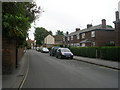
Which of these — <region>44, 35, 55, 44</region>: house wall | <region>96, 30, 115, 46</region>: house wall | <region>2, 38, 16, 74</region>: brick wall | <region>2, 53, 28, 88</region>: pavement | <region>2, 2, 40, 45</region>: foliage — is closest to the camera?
<region>2, 53, 28, 88</region>: pavement

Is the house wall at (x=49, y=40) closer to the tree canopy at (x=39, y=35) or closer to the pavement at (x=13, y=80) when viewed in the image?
the tree canopy at (x=39, y=35)

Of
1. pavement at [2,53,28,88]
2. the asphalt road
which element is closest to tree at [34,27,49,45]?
the asphalt road

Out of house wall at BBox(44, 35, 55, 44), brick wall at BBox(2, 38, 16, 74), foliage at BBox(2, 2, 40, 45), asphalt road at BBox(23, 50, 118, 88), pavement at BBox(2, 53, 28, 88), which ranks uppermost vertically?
house wall at BBox(44, 35, 55, 44)

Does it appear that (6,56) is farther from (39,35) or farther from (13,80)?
(39,35)

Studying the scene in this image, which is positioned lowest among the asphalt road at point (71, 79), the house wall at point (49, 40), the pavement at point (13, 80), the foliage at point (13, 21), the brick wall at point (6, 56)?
the asphalt road at point (71, 79)

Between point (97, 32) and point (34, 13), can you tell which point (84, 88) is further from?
point (97, 32)

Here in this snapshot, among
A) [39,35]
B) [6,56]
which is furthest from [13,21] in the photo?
[39,35]

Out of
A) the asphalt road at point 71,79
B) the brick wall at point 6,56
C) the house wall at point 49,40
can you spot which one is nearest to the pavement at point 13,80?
the asphalt road at point 71,79

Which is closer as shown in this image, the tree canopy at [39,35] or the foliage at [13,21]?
the foliage at [13,21]

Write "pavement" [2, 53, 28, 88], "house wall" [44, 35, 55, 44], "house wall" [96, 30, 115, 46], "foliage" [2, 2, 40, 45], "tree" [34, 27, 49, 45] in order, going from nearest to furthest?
1. "pavement" [2, 53, 28, 88]
2. "foliage" [2, 2, 40, 45]
3. "house wall" [96, 30, 115, 46]
4. "house wall" [44, 35, 55, 44]
5. "tree" [34, 27, 49, 45]

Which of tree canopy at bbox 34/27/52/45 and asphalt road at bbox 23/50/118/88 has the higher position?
tree canopy at bbox 34/27/52/45

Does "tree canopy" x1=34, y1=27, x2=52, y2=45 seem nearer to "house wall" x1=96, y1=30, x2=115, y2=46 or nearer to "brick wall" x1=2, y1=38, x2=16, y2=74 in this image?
"house wall" x1=96, y1=30, x2=115, y2=46

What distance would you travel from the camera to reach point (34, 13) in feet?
55.3

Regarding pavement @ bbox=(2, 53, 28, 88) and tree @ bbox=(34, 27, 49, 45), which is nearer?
pavement @ bbox=(2, 53, 28, 88)
